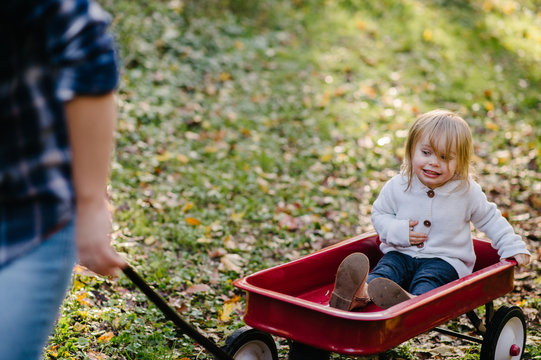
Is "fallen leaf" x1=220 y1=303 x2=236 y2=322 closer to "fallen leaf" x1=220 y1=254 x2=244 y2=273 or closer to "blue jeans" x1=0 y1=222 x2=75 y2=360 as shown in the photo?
"fallen leaf" x1=220 y1=254 x2=244 y2=273

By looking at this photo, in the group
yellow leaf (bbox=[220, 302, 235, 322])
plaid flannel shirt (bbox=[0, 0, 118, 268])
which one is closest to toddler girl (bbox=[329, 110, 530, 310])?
yellow leaf (bbox=[220, 302, 235, 322])

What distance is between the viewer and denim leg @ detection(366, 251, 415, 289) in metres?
3.58

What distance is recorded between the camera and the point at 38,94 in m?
1.48

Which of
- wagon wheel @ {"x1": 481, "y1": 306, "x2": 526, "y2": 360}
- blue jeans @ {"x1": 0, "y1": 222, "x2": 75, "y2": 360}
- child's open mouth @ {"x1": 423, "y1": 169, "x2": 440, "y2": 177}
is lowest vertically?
wagon wheel @ {"x1": 481, "y1": 306, "x2": 526, "y2": 360}

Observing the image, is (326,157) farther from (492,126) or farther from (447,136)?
(447,136)

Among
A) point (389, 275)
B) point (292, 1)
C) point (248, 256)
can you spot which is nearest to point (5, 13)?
point (389, 275)

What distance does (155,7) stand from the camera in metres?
9.33

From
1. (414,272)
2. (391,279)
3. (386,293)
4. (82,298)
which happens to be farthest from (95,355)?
(414,272)

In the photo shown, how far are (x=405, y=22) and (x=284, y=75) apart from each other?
2966 mm

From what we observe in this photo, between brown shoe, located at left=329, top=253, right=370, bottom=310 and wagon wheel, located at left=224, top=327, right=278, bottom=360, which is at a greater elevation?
brown shoe, located at left=329, top=253, right=370, bottom=310

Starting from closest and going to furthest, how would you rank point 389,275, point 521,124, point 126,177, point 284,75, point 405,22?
point 389,275 < point 126,177 < point 521,124 < point 284,75 < point 405,22

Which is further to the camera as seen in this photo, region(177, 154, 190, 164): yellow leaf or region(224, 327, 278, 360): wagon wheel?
region(177, 154, 190, 164): yellow leaf

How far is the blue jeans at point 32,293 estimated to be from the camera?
1454 mm

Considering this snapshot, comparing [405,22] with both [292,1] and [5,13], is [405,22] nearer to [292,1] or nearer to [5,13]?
[292,1]
